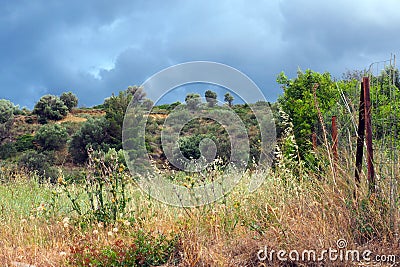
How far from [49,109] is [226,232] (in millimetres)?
24391

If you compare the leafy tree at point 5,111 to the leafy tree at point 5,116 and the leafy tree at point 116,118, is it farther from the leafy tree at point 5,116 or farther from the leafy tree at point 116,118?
the leafy tree at point 116,118

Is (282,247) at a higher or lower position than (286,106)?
lower

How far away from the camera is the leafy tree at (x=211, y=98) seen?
5.85 metres

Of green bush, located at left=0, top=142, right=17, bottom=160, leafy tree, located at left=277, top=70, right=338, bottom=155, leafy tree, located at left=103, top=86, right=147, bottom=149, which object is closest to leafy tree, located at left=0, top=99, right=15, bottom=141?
green bush, located at left=0, top=142, right=17, bottom=160

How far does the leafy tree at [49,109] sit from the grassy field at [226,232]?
2275 centimetres

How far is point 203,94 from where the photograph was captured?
565cm

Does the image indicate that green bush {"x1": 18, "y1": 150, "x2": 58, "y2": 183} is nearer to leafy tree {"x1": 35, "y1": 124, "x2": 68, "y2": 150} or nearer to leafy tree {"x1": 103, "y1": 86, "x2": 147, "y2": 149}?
leafy tree {"x1": 35, "y1": 124, "x2": 68, "y2": 150}

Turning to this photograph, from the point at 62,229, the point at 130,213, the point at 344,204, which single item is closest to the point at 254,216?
the point at 344,204

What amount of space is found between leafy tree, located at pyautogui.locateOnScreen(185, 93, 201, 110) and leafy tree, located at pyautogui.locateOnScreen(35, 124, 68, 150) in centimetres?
1548

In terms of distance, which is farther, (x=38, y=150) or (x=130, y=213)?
(x=38, y=150)

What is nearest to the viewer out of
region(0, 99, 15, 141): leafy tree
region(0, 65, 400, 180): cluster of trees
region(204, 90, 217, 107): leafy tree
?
region(0, 65, 400, 180): cluster of trees

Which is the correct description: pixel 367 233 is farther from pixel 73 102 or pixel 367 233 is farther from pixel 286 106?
pixel 73 102

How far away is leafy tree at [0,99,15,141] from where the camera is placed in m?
23.6

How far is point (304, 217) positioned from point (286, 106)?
14.3 ft
